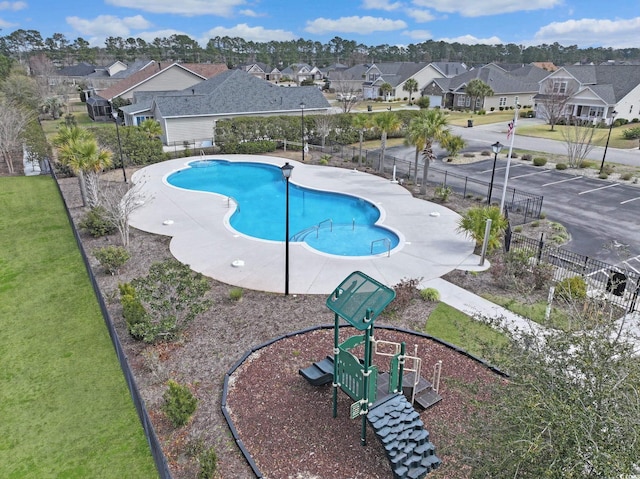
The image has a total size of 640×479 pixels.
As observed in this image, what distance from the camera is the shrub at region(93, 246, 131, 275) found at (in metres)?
16.2

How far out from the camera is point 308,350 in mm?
12031

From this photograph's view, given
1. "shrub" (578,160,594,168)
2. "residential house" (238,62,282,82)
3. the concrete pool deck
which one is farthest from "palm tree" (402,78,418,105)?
the concrete pool deck

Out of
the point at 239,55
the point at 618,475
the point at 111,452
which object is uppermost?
the point at 239,55

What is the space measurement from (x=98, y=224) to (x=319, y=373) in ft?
46.4

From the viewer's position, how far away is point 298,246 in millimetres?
19328

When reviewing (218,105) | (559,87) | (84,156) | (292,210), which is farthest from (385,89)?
(84,156)

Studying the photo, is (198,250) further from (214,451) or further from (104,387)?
(214,451)

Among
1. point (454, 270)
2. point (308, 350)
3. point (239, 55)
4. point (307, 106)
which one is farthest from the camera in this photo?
point (239, 55)

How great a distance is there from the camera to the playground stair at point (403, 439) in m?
7.96

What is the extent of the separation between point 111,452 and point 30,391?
3359 millimetres

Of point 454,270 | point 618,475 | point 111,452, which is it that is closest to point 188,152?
point 454,270

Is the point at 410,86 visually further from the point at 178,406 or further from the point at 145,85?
the point at 178,406

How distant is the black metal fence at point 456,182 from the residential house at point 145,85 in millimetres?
24524

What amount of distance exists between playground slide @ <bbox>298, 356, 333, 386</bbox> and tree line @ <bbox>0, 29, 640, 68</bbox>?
145m
